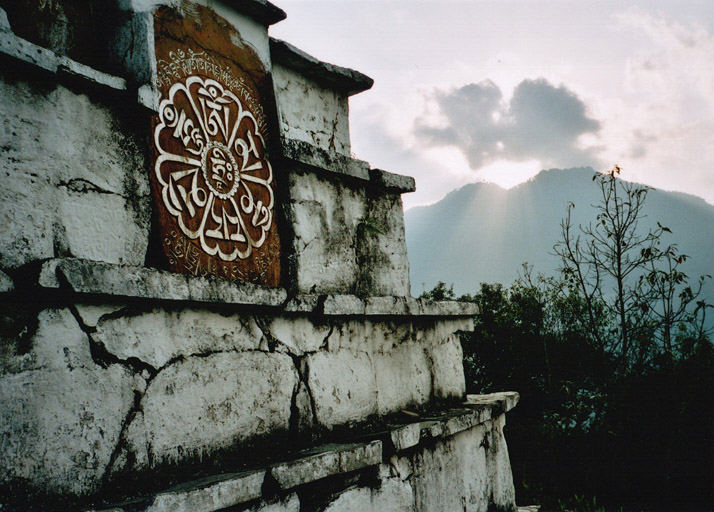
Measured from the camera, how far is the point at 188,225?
1.80m

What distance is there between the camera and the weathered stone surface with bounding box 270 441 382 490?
5.62 ft

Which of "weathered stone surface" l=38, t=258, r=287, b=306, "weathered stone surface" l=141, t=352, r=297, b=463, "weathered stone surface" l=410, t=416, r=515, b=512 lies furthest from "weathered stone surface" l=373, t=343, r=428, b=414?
"weathered stone surface" l=38, t=258, r=287, b=306

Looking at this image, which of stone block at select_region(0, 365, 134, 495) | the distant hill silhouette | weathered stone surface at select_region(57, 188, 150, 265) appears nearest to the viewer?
stone block at select_region(0, 365, 134, 495)

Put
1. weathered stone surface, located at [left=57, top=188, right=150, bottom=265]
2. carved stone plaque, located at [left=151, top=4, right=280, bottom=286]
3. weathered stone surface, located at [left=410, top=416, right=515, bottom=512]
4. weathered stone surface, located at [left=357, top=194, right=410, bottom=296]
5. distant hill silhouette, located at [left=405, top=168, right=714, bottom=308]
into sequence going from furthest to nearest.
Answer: distant hill silhouette, located at [left=405, top=168, right=714, bottom=308] → weathered stone surface, located at [left=357, top=194, right=410, bottom=296] → weathered stone surface, located at [left=410, top=416, right=515, bottom=512] → carved stone plaque, located at [left=151, top=4, right=280, bottom=286] → weathered stone surface, located at [left=57, top=188, right=150, bottom=265]

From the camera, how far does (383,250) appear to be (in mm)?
2773

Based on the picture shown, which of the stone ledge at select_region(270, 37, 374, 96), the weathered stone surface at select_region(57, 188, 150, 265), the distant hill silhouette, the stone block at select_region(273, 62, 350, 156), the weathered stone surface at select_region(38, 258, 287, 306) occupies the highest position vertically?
the distant hill silhouette

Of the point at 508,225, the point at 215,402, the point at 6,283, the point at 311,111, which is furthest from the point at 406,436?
the point at 508,225

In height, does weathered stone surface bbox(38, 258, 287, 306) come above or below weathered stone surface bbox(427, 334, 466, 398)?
above

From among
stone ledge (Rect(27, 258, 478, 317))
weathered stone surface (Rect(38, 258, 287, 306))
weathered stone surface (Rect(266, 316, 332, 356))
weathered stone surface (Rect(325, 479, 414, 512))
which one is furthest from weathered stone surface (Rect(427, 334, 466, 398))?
weathered stone surface (Rect(38, 258, 287, 306))

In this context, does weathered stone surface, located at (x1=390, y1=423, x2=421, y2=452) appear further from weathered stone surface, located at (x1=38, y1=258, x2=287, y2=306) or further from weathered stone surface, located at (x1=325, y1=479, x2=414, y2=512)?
weathered stone surface, located at (x1=38, y1=258, x2=287, y2=306)

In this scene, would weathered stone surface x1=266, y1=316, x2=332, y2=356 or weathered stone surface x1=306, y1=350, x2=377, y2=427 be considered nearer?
weathered stone surface x1=266, y1=316, x2=332, y2=356

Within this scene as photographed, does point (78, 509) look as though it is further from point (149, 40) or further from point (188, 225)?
point (149, 40)

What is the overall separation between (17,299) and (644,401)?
5907 mm

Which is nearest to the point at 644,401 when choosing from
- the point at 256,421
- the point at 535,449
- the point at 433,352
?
the point at 535,449
